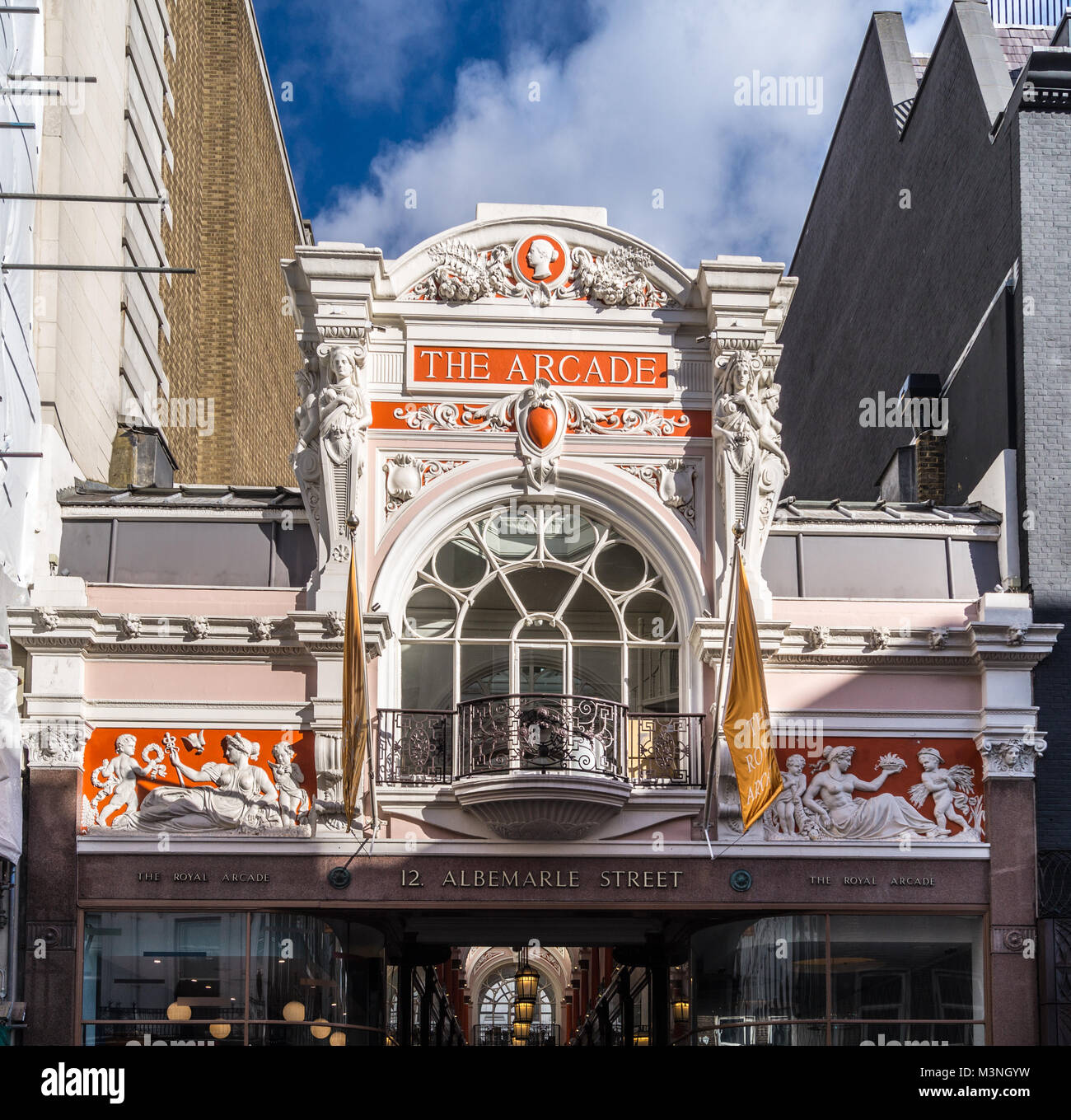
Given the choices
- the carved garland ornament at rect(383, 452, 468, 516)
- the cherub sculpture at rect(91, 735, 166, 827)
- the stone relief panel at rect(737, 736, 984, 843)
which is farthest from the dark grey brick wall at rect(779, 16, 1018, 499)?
the cherub sculpture at rect(91, 735, 166, 827)

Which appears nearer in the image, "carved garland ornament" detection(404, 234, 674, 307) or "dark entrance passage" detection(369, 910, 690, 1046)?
"carved garland ornament" detection(404, 234, 674, 307)

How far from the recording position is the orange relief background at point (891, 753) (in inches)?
878

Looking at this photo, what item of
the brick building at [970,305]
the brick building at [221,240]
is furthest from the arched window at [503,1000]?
the brick building at [970,305]

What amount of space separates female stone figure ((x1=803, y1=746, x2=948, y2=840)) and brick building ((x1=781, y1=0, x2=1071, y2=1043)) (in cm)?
168

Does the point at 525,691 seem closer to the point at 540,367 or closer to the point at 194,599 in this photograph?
the point at 540,367

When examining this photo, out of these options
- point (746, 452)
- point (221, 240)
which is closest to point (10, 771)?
point (746, 452)

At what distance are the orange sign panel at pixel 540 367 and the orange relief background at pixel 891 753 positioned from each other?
5157 mm

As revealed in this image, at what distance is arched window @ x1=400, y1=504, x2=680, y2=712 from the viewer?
22.9m

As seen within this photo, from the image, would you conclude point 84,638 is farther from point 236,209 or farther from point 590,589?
point 236,209

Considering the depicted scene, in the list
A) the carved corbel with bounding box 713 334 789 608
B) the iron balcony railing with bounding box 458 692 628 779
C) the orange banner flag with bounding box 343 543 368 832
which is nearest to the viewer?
the orange banner flag with bounding box 343 543 368 832

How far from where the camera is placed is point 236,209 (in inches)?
1453

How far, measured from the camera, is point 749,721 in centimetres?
2078

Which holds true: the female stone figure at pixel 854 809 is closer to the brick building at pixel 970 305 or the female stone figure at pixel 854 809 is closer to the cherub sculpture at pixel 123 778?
the brick building at pixel 970 305

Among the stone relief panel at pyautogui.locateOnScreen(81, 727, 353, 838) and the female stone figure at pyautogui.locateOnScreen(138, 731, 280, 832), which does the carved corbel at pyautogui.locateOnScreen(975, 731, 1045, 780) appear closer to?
the stone relief panel at pyautogui.locateOnScreen(81, 727, 353, 838)
